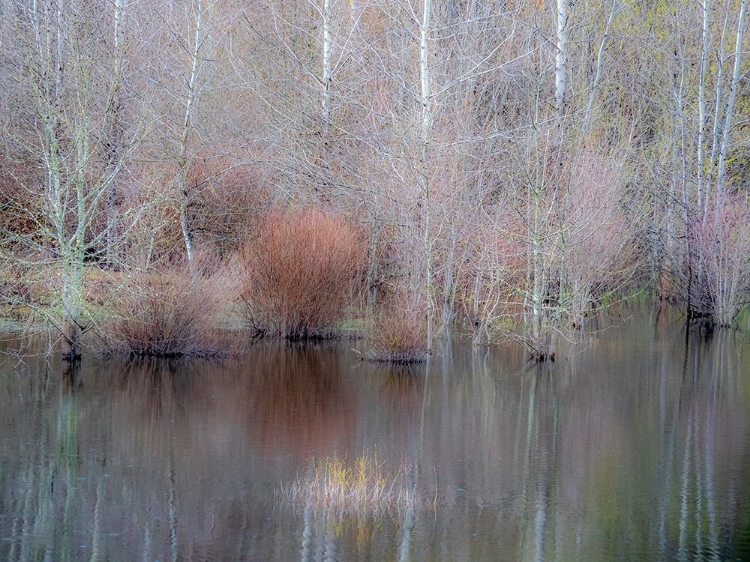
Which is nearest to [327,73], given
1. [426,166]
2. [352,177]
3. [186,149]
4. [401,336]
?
[352,177]

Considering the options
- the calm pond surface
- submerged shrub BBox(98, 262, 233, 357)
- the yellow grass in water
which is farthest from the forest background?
the yellow grass in water

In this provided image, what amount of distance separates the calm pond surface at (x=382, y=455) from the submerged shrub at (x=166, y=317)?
19.5 inches

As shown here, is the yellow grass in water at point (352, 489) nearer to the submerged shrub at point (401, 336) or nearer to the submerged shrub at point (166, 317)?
the submerged shrub at point (401, 336)

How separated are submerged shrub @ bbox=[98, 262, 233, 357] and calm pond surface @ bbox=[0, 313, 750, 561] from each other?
50 cm

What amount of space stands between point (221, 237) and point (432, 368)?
24.8 feet

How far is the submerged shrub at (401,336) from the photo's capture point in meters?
16.4

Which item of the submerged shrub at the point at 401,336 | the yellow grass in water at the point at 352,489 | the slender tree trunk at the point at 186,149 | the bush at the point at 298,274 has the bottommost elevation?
the yellow grass in water at the point at 352,489

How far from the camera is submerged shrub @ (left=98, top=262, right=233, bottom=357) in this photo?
15.9 m

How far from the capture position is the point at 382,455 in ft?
34.9

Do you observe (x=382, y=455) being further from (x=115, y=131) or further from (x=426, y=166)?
(x=115, y=131)

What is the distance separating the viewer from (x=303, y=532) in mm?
8203

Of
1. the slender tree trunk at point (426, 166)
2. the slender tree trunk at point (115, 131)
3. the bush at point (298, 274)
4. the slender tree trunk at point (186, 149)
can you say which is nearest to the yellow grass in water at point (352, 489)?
the slender tree trunk at point (115, 131)

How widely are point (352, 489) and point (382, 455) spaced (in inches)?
60.6

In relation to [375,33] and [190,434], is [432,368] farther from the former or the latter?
[375,33]
